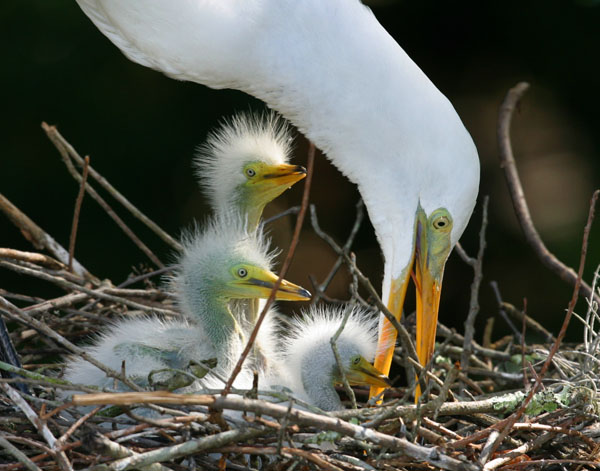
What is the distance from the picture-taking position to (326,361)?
6.90 feet

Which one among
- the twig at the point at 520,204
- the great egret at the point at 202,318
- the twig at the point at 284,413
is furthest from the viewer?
the twig at the point at 520,204

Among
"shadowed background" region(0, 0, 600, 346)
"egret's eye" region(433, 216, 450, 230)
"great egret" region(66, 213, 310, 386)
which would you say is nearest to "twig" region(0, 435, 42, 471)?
"great egret" region(66, 213, 310, 386)

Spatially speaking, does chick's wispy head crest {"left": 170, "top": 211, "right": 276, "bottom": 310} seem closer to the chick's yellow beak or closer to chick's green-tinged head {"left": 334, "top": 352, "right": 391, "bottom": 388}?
the chick's yellow beak

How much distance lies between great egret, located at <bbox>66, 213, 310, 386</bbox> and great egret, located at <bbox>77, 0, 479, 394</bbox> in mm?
312

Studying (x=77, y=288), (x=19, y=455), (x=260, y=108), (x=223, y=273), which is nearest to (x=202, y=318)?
(x=223, y=273)

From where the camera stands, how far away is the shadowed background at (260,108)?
338 cm

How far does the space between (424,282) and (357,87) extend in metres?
0.49

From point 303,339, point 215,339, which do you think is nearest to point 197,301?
point 215,339

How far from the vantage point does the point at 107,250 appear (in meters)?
3.42

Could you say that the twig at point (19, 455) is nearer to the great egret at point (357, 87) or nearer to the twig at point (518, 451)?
the twig at point (518, 451)

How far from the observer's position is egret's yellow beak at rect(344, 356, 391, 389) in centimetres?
208

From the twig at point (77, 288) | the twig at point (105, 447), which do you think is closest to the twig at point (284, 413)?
the twig at point (105, 447)

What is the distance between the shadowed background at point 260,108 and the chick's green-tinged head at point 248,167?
2.43 ft

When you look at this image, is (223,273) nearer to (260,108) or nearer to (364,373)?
(364,373)
